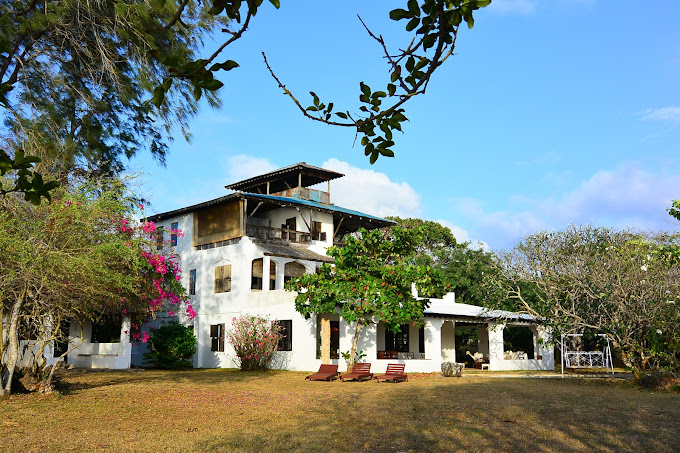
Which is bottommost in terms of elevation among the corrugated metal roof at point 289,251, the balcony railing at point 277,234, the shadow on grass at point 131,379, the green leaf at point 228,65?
the shadow on grass at point 131,379

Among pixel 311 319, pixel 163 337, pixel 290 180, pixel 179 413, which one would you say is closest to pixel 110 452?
pixel 179 413

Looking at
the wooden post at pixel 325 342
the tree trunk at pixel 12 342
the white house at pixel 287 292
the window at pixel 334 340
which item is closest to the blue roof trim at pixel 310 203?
the white house at pixel 287 292

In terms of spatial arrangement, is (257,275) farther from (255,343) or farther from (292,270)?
(255,343)

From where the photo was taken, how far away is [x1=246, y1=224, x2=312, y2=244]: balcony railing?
31.8 metres

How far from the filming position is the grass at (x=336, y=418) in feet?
29.5

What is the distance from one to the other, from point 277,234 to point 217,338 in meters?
6.58

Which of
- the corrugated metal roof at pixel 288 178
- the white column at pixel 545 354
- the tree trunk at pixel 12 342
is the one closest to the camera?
the tree trunk at pixel 12 342

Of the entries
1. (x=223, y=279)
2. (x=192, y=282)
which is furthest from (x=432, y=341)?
(x=192, y=282)

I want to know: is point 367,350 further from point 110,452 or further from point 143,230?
point 110,452

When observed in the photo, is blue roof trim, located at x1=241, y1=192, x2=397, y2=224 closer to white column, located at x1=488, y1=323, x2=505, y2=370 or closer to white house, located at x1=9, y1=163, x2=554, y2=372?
white house, located at x1=9, y1=163, x2=554, y2=372

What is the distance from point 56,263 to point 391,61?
11.2 meters

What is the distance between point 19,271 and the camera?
12.6m

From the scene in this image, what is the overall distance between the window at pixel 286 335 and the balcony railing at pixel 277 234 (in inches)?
273

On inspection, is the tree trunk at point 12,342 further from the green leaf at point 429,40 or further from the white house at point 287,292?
the green leaf at point 429,40
